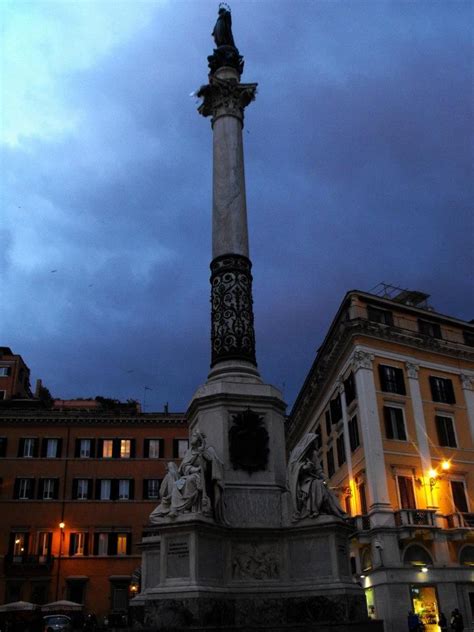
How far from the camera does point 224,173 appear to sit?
832 inches

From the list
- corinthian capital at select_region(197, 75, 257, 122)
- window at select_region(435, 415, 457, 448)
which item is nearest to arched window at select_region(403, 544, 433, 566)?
window at select_region(435, 415, 457, 448)

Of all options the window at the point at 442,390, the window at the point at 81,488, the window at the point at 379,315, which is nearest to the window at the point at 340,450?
the window at the point at 442,390

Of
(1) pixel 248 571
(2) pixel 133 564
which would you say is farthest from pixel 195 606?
(2) pixel 133 564

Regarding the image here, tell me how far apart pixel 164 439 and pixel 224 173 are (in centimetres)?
3984

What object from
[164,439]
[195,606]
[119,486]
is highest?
[164,439]

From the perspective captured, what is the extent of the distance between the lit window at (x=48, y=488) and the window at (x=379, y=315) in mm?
28828

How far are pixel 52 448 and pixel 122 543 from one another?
32.0ft

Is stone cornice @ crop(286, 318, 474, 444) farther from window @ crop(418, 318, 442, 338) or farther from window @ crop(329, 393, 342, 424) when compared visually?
window @ crop(329, 393, 342, 424)

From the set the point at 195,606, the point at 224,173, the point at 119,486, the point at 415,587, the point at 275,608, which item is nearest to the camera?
the point at 195,606

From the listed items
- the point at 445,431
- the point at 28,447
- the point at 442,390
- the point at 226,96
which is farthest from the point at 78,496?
the point at 226,96

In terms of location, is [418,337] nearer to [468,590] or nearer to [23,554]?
[468,590]

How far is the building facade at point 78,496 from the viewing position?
168 ft

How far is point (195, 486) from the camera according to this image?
14977 millimetres

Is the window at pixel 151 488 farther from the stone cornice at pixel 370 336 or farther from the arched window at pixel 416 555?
the arched window at pixel 416 555
